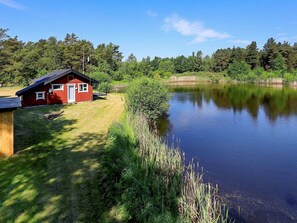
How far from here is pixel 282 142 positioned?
20906mm

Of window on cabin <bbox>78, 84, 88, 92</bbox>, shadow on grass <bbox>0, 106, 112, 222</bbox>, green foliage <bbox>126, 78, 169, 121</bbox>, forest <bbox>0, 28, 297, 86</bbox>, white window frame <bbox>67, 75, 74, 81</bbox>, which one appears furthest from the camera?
forest <bbox>0, 28, 297, 86</bbox>

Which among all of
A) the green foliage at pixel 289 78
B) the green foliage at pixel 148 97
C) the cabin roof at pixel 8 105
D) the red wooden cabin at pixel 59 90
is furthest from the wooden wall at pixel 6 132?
the green foliage at pixel 289 78

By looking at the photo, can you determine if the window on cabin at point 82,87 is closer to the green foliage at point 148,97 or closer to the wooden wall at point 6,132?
the green foliage at point 148,97

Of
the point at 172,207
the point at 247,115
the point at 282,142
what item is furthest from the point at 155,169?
the point at 247,115

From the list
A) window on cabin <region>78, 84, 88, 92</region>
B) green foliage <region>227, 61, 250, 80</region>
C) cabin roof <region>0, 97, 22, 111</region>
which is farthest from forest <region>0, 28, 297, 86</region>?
cabin roof <region>0, 97, 22, 111</region>

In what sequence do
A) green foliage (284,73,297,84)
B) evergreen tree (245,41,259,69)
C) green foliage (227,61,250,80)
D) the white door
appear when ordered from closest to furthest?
the white door → green foliage (284,73,297,84) → green foliage (227,61,250,80) → evergreen tree (245,41,259,69)

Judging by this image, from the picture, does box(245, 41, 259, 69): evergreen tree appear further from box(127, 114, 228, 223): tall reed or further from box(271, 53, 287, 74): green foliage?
box(127, 114, 228, 223): tall reed

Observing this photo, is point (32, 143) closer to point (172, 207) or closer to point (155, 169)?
point (155, 169)

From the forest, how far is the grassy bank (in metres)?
38.3

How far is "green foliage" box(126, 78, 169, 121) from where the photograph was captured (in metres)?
26.5

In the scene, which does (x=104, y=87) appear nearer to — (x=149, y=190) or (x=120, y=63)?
(x=149, y=190)

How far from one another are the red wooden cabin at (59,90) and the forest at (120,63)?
1824cm

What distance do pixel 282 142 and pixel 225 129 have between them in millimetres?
5722

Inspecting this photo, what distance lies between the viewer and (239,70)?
93.1 metres
